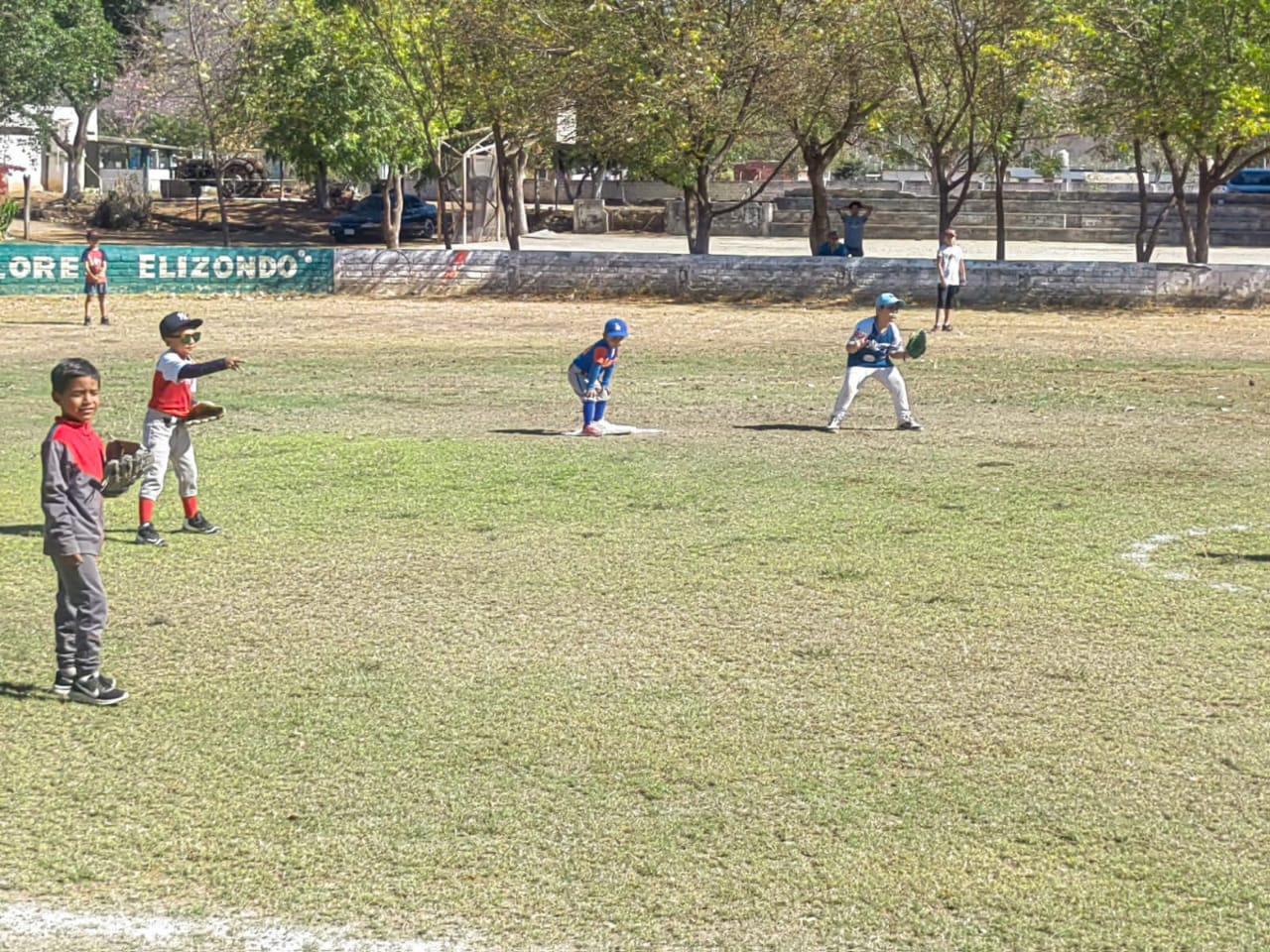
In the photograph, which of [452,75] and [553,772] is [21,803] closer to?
[553,772]

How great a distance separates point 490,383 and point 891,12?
1641 cm

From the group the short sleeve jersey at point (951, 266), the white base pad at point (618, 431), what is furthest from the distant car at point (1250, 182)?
the white base pad at point (618, 431)

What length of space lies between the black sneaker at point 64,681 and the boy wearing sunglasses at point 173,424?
3363 millimetres

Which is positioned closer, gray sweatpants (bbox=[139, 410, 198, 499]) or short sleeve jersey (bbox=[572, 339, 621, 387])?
gray sweatpants (bbox=[139, 410, 198, 499])

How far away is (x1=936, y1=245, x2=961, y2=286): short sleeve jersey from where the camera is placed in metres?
27.3

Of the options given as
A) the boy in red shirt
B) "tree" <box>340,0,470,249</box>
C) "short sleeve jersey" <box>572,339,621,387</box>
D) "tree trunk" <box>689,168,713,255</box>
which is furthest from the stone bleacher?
"short sleeve jersey" <box>572,339,621,387</box>

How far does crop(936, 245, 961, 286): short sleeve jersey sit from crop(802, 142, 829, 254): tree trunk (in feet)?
35.3

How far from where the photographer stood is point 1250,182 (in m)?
62.0

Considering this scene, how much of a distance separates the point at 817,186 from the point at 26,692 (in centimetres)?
3400

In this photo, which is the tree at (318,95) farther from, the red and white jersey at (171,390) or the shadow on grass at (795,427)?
the red and white jersey at (171,390)

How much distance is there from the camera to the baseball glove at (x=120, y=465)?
8070mm

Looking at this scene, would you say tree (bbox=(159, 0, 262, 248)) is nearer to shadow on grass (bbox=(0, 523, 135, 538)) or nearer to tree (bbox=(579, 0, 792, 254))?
tree (bbox=(579, 0, 792, 254))

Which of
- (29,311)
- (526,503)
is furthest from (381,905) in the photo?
(29,311)

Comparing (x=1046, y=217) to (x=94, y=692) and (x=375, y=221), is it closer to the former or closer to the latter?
(x=375, y=221)
